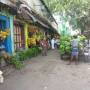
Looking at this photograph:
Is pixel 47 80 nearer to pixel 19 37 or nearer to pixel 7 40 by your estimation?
pixel 7 40

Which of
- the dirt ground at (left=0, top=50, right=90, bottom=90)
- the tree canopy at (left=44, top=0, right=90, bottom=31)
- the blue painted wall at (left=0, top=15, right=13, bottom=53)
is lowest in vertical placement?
the dirt ground at (left=0, top=50, right=90, bottom=90)

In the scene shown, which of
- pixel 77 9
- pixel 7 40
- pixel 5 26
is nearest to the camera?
pixel 5 26

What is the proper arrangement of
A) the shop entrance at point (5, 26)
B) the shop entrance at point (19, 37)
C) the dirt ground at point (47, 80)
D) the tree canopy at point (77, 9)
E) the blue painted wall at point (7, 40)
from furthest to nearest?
the tree canopy at point (77, 9) → the shop entrance at point (19, 37) → the blue painted wall at point (7, 40) → the shop entrance at point (5, 26) → the dirt ground at point (47, 80)

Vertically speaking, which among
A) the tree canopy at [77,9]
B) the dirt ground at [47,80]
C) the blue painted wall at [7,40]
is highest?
the tree canopy at [77,9]

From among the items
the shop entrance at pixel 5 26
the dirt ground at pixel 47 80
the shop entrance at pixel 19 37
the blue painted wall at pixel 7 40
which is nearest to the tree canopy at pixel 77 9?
the shop entrance at pixel 19 37

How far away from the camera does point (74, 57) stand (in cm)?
1909

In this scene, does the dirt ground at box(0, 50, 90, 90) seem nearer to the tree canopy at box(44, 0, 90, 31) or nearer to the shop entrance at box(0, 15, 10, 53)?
the shop entrance at box(0, 15, 10, 53)

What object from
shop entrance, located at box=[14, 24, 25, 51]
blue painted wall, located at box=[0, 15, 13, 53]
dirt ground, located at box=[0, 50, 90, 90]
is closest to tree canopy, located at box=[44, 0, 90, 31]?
shop entrance, located at box=[14, 24, 25, 51]

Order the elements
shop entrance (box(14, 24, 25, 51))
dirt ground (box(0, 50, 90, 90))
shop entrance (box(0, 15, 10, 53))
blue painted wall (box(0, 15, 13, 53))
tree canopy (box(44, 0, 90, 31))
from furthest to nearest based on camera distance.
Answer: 1. tree canopy (box(44, 0, 90, 31))
2. shop entrance (box(14, 24, 25, 51))
3. blue painted wall (box(0, 15, 13, 53))
4. shop entrance (box(0, 15, 10, 53))
5. dirt ground (box(0, 50, 90, 90))

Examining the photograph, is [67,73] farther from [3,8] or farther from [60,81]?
[3,8]

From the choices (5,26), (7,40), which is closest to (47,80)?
(7,40)

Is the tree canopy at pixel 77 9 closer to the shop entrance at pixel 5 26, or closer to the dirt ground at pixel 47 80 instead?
the shop entrance at pixel 5 26

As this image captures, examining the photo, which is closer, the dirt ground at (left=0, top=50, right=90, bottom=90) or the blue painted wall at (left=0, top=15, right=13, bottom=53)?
the dirt ground at (left=0, top=50, right=90, bottom=90)

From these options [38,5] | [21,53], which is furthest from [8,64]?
[38,5]
